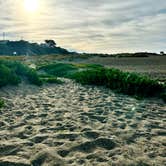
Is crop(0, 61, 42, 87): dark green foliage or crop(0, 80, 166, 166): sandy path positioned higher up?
crop(0, 61, 42, 87): dark green foliage

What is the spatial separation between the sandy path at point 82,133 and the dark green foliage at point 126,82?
4.97 feet

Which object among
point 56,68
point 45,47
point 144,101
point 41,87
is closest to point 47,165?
point 144,101

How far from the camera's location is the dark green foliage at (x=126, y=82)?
1149 centimetres

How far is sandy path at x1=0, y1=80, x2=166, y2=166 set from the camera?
4.94m

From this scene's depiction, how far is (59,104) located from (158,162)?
5.01m

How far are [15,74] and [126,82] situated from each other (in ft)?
14.1

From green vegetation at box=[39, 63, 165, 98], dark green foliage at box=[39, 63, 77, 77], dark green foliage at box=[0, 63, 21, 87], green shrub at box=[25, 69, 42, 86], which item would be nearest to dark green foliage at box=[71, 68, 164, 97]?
green vegetation at box=[39, 63, 165, 98]

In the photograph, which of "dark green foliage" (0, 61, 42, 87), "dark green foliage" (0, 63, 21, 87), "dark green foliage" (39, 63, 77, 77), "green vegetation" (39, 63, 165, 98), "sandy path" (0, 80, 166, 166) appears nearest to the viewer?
"sandy path" (0, 80, 166, 166)

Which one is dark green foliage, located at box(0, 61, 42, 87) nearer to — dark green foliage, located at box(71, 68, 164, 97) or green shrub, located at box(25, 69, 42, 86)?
green shrub, located at box(25, 69, 42, 86)

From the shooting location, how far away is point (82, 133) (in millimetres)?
6145

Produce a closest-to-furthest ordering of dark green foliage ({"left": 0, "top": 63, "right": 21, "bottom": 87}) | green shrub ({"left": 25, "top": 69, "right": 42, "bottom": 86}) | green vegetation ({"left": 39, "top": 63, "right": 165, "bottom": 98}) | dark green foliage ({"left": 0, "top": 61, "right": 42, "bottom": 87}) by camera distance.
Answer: green vegetation ({"left": 39, "top": 63, "right": 165, "bottom": 98}), dark green foliage ({"left": 0, "top": 63, "right": 21, "bottom": 87}), dark green foliage ({"left": 0, "top": 61, "right": 42, "bottom": 87}), green shrub ({"left": 25, "top": 69, "right": 42, "bottom": 86})

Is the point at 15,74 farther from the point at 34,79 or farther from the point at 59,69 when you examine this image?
the point at 59,69

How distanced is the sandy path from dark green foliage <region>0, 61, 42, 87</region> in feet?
9.13

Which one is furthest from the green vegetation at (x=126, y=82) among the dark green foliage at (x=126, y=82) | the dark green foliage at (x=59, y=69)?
the dark green foliage at (x=59, y=69)
